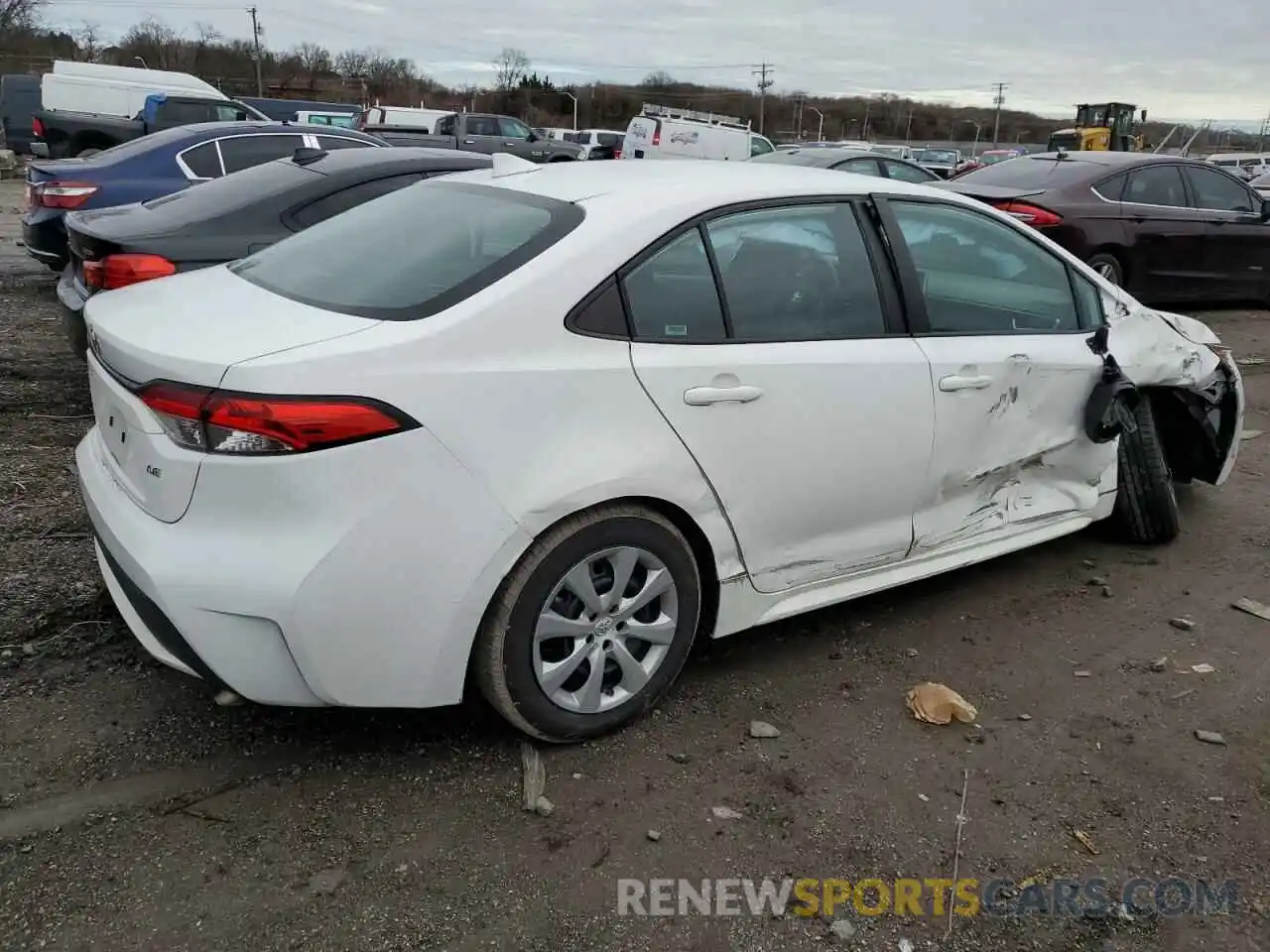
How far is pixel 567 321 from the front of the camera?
2611 millimetres

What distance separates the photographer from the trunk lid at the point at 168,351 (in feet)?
7.72

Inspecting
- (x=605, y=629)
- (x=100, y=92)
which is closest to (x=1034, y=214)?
(x=605, y=629)

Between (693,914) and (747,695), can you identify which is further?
(747,695)

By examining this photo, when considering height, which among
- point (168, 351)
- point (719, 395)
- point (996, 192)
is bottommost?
point (719, 395)

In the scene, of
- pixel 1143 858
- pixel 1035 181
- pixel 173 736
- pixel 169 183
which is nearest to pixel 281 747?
pixel 173 736

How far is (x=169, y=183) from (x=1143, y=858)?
743 centimetres

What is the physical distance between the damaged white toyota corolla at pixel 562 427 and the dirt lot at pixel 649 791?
29 centimetres

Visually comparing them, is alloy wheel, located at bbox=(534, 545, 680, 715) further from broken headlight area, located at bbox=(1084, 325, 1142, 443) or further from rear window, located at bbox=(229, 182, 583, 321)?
broken headlight area, located at bbox=(1084, 325, 1142, 443)

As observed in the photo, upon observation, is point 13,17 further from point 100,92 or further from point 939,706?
point 939,706

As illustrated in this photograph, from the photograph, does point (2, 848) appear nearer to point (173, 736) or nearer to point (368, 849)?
point (173, 736)

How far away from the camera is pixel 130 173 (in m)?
7.41

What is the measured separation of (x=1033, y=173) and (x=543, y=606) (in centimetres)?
868

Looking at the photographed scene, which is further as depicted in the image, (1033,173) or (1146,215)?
(1033,173)

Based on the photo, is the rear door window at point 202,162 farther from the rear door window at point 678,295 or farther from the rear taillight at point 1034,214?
the rear taillight at point 1034,214
